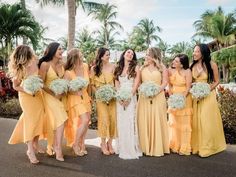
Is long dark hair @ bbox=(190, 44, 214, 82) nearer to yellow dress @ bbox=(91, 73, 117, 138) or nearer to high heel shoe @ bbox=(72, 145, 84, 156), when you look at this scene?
yellow dress @ bbox=(91, 73, 117, 138)

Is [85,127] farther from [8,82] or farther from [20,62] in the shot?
[8,82]

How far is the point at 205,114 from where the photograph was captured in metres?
7.88

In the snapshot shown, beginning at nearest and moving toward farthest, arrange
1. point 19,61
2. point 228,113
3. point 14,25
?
point 19,61, point 228,113, point 14,25

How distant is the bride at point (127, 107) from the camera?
25.5 feet

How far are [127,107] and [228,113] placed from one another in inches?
137

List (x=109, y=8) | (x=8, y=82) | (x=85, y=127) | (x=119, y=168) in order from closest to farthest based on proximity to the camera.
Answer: (x=119, y=168) → (x=85, y=127) → (x=8, y=82) → (x=109, y=8)

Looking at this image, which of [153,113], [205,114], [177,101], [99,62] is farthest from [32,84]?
[205,114]

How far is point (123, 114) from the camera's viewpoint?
25.8 ft

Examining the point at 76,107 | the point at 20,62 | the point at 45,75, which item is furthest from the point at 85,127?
the point at 20,62

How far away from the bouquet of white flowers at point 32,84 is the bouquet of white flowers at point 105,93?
1217 millimetres

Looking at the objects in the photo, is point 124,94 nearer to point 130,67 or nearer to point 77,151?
point 130,67

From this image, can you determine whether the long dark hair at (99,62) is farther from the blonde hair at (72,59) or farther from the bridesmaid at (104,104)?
the blonde hair at (72,59)

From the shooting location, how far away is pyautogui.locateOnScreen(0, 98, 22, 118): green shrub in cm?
1467

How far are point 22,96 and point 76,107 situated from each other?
3.60 ft
